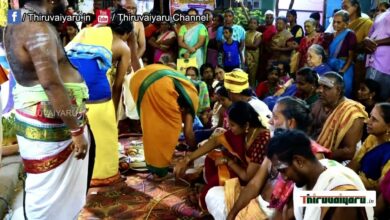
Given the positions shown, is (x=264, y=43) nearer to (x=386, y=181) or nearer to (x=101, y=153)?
(x=101, y=153)

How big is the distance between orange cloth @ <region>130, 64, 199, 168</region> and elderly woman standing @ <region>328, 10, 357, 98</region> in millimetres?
1735

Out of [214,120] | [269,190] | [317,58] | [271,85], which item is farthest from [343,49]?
[269,190]

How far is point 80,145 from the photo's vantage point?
2324 mm

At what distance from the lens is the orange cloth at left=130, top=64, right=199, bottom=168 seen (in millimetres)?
3893

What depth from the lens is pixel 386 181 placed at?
8.09 ft

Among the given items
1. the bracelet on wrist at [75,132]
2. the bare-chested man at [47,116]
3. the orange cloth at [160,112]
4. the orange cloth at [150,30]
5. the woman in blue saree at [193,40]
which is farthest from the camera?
the orange cloth at [150,30]

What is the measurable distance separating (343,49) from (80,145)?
11.1ft

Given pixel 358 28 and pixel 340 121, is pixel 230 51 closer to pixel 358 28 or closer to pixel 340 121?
pixel 358 28

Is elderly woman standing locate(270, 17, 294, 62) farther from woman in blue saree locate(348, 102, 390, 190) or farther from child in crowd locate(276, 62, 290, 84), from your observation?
woman in blue saree locate(348, 102, 390, 190)

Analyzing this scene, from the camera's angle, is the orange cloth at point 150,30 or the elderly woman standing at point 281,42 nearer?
the elderly woman standing at point 281,42

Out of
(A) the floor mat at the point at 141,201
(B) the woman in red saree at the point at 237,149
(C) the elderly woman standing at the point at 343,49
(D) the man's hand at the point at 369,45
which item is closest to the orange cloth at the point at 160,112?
(A) the floor mat at the point at 141,201

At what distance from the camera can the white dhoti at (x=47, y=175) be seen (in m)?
2.36

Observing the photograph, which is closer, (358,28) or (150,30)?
(358,28)

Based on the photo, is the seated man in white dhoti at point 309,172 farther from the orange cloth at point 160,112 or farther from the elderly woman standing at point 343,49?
the elderly woman standing at point 343,49
